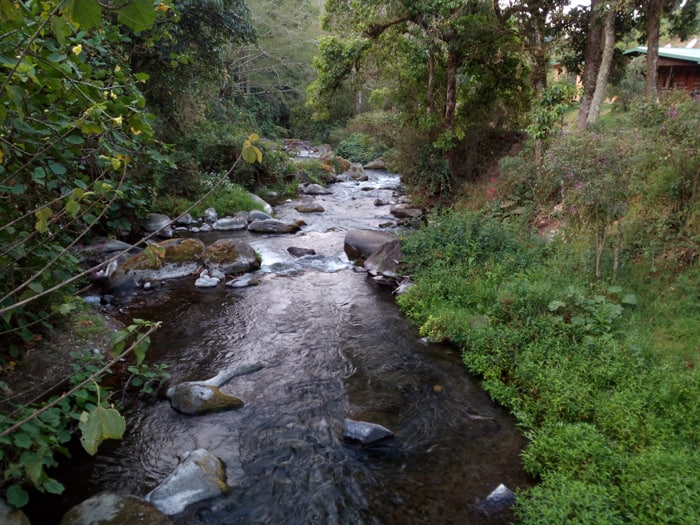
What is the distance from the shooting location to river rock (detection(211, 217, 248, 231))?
41.1ft

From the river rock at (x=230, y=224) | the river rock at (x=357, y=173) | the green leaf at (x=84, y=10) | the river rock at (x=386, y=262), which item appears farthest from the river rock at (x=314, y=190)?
the green leaf at (x=84, y=10)

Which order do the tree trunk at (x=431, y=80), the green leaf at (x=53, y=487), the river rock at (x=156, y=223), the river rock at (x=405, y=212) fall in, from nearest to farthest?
the green leaf at (x=53, y=487) → the river rock at (x=156, y=223) → the tree trunk at (x=431, y=80) → the river rock at (x=405, y=212)

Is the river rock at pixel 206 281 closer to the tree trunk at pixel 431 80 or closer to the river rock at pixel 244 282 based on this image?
the river rock at pixel 244 282

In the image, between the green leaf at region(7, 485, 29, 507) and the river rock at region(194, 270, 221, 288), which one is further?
the river rock at region(194, 270, 221, 288)

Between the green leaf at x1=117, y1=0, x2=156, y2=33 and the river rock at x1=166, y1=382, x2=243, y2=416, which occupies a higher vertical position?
the green leaf at x1=117, y1=0, x2=156, y2=33

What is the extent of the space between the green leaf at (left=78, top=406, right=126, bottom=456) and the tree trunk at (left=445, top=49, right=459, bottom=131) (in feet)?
42.2

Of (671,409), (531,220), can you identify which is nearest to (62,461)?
(671,409)

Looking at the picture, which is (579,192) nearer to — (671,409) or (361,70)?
(671,409)

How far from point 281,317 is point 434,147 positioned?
8681 millimetres

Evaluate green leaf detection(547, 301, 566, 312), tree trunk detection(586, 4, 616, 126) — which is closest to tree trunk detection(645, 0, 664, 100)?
tree trunk detection(586, 4, 616, 126)

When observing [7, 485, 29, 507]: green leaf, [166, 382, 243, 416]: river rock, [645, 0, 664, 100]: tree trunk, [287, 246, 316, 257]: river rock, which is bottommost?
[166, 382, 243, 416]: river rock

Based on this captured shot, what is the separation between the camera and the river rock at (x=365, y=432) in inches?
177

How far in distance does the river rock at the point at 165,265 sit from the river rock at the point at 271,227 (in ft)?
8.97

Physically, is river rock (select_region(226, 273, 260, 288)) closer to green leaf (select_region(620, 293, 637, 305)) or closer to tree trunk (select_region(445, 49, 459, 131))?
green leaf (select_region(620, 293, 637, 305))
